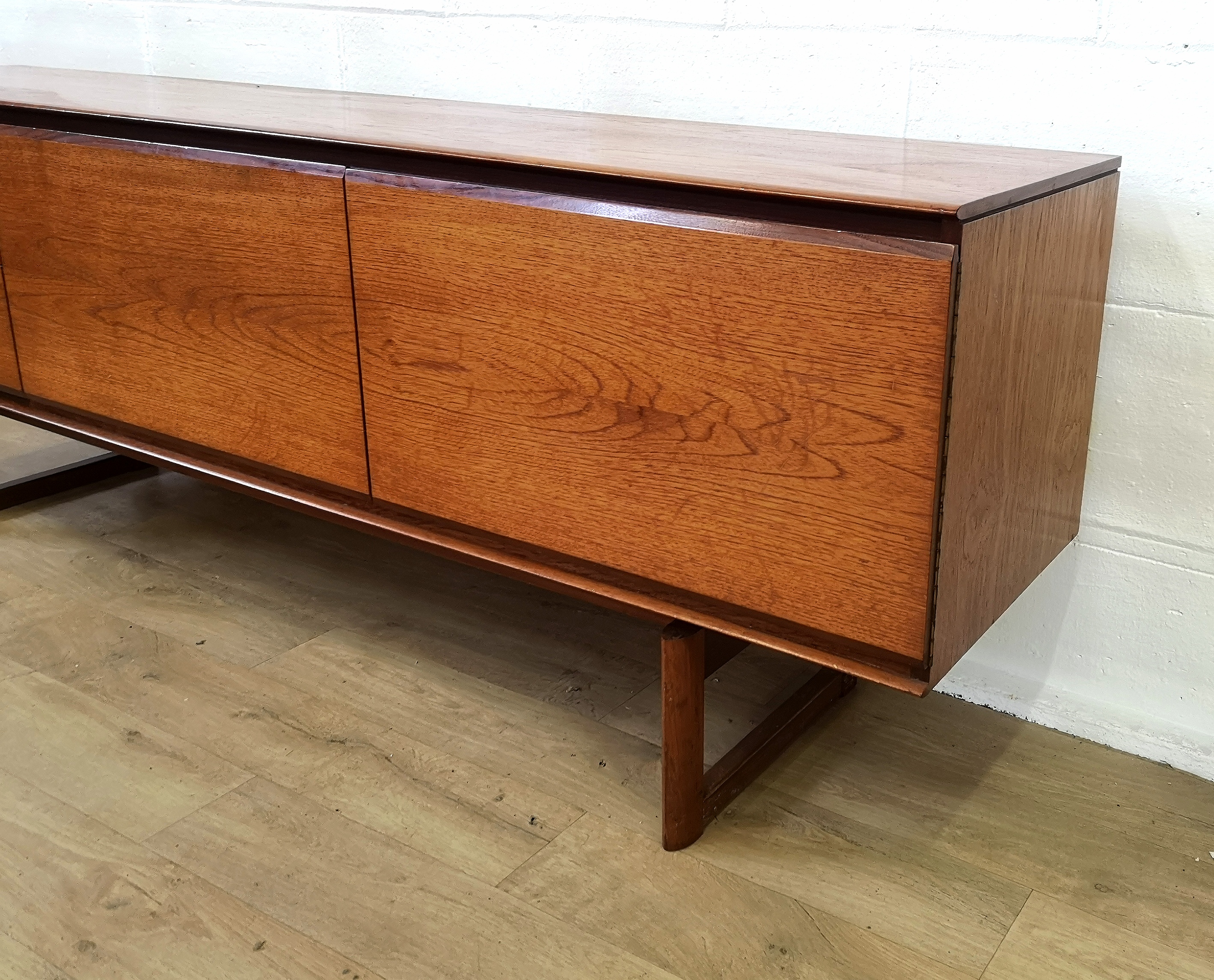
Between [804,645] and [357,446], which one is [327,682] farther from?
[804,645]

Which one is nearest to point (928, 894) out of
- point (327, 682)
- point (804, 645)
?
point (804, 645)

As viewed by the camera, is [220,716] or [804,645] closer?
[804,645]

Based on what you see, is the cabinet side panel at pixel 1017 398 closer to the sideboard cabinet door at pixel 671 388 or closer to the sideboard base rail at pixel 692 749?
the sideboard cabinet door at pixel 671 388

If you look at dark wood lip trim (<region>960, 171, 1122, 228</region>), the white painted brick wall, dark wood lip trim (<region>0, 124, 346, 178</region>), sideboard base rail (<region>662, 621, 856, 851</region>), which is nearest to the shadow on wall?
the white painted brick wall

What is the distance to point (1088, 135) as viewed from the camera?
126 centimetres

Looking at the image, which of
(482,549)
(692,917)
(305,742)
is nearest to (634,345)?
(482,549)

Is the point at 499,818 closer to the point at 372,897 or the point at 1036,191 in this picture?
the point at 372,897

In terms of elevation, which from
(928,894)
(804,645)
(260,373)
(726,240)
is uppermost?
(726,240)

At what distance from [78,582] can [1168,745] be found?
1.46 m

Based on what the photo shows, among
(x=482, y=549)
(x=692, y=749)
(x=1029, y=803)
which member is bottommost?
(x=1029, y=803)

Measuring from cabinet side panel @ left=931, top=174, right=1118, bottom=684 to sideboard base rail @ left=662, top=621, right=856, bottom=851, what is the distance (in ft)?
0.78

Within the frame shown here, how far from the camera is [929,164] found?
109cm

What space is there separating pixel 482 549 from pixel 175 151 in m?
0.55

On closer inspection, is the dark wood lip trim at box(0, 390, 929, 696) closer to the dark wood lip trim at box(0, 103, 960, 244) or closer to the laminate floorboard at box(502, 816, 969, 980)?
the laminate floorboard at box(502, 816, 969, 980)
